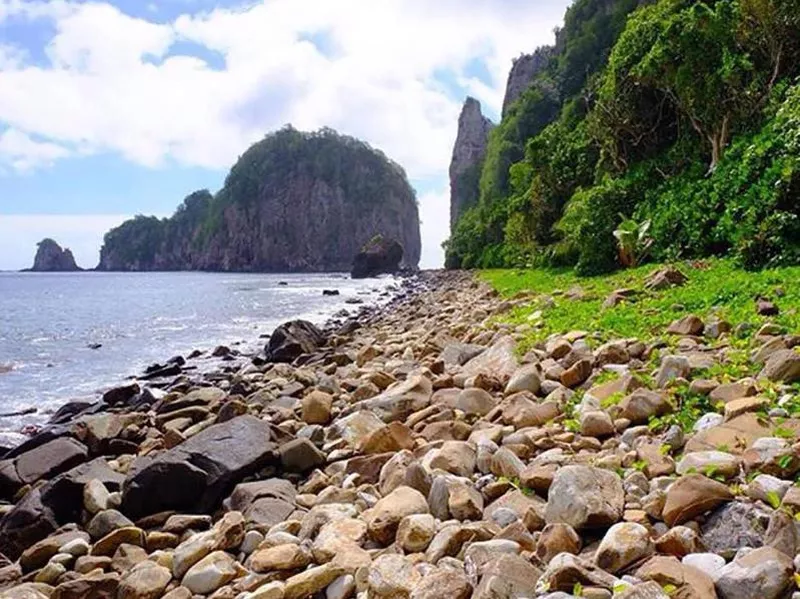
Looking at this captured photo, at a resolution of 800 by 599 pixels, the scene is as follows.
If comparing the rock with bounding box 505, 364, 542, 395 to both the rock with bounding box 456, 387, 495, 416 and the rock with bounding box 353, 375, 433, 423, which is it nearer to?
the rock with bounding box 456, 387, 495, 416

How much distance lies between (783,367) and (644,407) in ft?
3.58

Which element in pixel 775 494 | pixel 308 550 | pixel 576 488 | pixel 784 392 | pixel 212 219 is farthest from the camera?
pixel 212 219

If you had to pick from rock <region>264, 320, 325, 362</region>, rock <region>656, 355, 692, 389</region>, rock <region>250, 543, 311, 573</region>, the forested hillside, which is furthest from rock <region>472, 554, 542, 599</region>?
rock <region>264, 320, 325, 362</region>

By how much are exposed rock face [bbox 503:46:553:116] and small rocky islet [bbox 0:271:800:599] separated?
309ft

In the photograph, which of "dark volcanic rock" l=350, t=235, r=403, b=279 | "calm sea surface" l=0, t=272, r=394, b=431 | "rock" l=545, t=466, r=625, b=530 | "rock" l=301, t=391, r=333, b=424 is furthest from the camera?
"dark volcanic rock" l=350, t=235, r=403, b=279

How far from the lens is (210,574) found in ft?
13.4

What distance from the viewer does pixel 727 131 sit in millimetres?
18828

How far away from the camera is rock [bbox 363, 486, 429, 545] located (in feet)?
12.9

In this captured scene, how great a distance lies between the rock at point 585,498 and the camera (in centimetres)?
341

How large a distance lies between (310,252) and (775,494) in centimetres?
15389

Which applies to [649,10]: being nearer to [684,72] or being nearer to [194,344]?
[684,72]

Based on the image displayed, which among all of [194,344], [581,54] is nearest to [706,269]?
[194,344]

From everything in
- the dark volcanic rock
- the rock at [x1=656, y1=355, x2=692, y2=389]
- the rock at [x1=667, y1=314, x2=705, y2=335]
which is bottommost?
the rock at [x1=656, y1=355, x2=692, y2=389]

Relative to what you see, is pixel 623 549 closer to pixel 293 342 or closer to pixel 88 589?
pixel 88 589
